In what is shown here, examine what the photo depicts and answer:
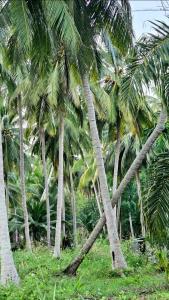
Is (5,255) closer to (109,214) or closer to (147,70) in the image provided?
(109,214)

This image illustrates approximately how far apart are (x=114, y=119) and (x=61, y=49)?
6.41 meters

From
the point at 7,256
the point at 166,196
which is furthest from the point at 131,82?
the point at 7,256

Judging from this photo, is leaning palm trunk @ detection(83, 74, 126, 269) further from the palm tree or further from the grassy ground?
the palm tree

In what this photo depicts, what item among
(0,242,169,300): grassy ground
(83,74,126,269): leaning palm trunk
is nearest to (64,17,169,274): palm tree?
(83,74,126,269): leaning palm trunk

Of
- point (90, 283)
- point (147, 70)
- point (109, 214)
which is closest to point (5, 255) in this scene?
point (90, 283)

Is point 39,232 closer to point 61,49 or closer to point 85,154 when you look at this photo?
point 85,154

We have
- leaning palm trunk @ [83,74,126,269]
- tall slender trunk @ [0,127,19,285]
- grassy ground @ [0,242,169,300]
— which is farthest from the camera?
leaning palm trunk @ [83,74,126,269]

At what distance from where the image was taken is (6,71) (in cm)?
2055

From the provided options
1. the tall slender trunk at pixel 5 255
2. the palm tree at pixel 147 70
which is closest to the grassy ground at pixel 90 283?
the tall slender trunk at pixel 5 255

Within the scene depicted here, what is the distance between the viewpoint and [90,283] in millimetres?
12789

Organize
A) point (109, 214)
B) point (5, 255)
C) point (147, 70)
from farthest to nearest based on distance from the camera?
point (109, 214)
point (5, 255)
point (147, 70)

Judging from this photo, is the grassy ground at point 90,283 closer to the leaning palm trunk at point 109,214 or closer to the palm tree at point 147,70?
the leaning palm trunk at point 109,214

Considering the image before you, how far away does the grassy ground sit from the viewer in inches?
376

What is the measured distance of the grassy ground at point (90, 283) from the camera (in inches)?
376
